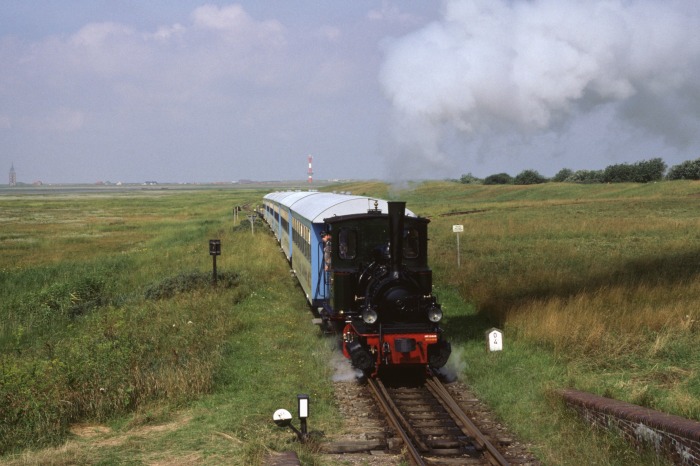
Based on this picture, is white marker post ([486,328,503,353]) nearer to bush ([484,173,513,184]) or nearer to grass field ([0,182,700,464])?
grass field ([0,182,700,464])

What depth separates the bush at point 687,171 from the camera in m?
90.8

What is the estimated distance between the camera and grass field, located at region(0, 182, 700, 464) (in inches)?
399

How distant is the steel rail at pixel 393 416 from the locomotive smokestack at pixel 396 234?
214 centimetres

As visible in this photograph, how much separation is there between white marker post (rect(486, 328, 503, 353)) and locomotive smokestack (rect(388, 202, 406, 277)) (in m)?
2.91

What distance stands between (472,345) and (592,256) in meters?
15.2

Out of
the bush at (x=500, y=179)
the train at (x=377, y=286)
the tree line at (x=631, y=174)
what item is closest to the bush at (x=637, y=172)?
the tree line at (x=631, y=174)

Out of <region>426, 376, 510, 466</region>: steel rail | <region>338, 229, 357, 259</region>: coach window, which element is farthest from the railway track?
<region>338, 229, 357, 259</region>: coach window

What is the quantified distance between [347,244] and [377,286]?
1695 mm

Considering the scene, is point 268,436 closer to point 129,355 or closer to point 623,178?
point 129,355

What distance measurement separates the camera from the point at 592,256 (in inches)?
1115

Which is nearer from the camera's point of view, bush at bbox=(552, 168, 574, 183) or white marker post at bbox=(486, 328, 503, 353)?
white marker post at bbox=(486, 328, 503, 353)

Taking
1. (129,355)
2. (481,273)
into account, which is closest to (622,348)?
(129,355)

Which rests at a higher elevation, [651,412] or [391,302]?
[391,302]

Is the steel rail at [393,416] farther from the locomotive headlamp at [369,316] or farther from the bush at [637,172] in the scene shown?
the bush at [637,172]
